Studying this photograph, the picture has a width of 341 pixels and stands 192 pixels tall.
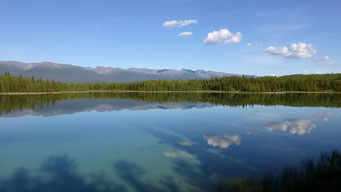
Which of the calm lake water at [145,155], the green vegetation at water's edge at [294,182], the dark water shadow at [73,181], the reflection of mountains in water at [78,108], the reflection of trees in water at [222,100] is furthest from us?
the reflection of trees in water at [222,100]

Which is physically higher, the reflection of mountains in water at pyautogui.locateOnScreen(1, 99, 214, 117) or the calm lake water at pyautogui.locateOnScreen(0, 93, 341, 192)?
the calm lake water at pyautogui.locateOnScreen(0, 93, 341, 192)

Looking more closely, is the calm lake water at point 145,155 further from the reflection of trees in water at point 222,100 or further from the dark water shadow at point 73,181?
the reflection of trees in water at point 222,100

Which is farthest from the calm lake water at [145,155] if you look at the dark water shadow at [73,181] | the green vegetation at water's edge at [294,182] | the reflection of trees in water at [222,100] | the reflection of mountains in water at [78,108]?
the reflection of trees in water at [222,100]

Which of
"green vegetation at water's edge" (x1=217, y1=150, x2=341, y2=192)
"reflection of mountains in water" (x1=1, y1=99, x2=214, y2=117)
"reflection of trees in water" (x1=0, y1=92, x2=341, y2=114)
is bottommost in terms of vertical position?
"reflection of mountains in water" (x1=1, y1=99, x2=214, y2=117)

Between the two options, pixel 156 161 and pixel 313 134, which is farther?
pixel 313 134

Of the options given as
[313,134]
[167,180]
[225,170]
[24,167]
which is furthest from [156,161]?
[313,134]

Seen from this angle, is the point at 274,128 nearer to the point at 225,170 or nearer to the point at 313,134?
the point at 313,134

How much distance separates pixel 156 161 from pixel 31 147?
1290cm

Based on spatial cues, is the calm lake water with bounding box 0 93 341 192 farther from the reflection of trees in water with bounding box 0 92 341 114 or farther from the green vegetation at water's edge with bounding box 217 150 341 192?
the reflection of trees in water with bounding box 0 92 341 114

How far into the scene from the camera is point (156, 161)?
18.0 metres

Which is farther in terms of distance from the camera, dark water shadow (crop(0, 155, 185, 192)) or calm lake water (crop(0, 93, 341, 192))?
calm lake water (crop(0, 93, 341, 192))

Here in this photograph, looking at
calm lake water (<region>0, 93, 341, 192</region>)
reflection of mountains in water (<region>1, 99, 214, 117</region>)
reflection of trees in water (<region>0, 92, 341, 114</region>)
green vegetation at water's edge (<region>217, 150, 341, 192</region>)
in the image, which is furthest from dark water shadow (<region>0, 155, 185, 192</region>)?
reflection of trees in water (<region>0, 92, 341, 114</region>)

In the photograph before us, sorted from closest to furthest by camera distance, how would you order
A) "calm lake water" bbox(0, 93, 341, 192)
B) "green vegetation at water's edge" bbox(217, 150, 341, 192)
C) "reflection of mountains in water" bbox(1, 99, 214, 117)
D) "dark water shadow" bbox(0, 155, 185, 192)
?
"green vegetation at water's edge" bbox(217, 150, 341, 192), "dark water shadow" bbox(0, 155, 185, 192), "calm lake water" bbox(0, 93, 341, 192), "reflection of mountains in water" bbox(1, 99, 214, 117)

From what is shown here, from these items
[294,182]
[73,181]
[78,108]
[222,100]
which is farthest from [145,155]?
[222,100]
